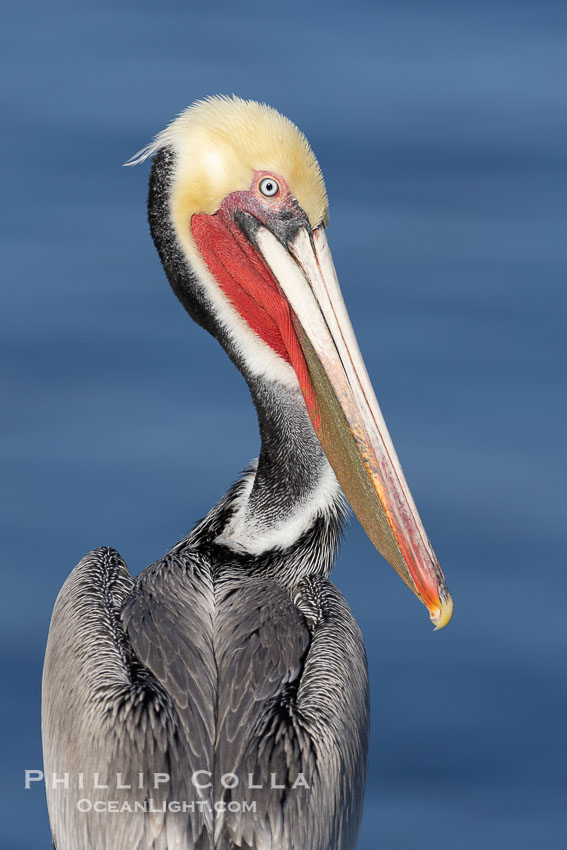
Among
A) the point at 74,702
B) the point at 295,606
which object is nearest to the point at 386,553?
the point at 295,606

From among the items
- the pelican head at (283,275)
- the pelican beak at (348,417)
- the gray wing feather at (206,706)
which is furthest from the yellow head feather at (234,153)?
the gray wing feather at (206,706)

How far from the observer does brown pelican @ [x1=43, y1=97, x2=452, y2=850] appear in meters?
3.51

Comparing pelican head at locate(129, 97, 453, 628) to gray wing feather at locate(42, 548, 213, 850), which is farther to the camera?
pelican head at locate(129, 97, 453, 628)

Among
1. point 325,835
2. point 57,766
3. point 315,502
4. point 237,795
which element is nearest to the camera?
point 237,795

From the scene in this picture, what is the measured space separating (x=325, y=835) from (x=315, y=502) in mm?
975

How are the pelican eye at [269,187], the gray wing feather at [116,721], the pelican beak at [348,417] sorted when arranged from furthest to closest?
Answer: the pelican eye at [269,187] → the pelican beak at [348,417] → the gray wing feather at [116,721]

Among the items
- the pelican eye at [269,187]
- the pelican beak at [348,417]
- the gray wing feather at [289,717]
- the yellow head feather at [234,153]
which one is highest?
the yellow head feather at [234,153]

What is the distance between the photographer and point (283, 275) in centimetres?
406

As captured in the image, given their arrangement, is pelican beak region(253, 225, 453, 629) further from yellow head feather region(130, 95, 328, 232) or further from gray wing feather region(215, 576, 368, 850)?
gray wing feather region(215, 576, 368, 850)

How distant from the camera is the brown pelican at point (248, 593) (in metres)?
3.51

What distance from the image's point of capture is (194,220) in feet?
13.7

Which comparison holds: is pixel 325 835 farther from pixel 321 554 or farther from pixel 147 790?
pixel 321 554

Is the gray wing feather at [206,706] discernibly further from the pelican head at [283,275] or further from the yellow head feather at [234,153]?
the yellow head feather at [234,153]

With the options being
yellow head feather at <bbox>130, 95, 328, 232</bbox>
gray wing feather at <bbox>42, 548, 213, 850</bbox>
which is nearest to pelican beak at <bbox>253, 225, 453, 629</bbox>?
yellow head feather at <bbox>130, 95, 328, 232</bbox>
